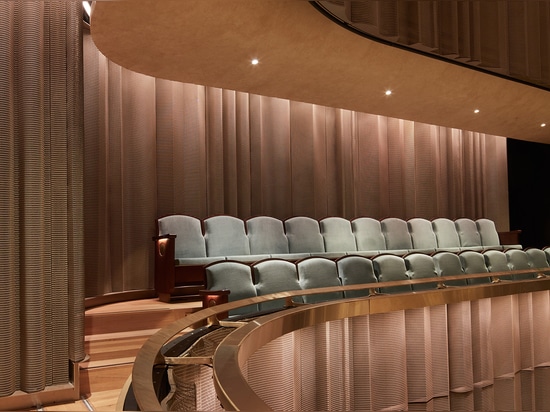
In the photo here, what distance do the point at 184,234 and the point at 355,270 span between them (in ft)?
2.39

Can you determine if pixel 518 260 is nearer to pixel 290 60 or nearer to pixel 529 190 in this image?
pixel 290 60

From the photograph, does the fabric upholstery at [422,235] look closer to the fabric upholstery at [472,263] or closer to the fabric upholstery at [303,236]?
the fabric upholstery at [303,236]

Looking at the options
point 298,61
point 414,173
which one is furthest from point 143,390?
point 414,173

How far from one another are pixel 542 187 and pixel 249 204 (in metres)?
2.14

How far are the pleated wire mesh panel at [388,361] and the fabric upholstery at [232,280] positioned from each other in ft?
0.89

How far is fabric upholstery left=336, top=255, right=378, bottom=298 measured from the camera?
1.25 meters

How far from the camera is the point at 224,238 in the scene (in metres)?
1.83

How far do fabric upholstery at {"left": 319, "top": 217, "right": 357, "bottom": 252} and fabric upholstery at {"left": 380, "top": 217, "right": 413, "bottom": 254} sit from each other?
0.20m

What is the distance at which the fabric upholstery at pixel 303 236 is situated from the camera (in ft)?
6.56

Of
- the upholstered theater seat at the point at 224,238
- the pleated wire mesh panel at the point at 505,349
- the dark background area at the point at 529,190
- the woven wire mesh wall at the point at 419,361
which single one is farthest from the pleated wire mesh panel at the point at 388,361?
the dark background area at the point at 529,190

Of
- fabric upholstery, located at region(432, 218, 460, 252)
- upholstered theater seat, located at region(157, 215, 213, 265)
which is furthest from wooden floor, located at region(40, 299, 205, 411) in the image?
fabric upholstery, located at region(432, 218, 460, 252)

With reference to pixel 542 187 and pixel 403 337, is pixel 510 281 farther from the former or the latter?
pixel 542 187

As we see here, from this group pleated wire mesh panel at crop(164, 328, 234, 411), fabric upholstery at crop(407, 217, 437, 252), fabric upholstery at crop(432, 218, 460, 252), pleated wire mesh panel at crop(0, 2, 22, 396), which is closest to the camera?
pleated wire mesh panel at crop(164, 328, 234, 411)

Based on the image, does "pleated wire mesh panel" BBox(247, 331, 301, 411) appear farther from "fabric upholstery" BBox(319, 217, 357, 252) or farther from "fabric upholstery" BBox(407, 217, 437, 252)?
"fabric upholstery" BBox(407, 217, 437, 252)
